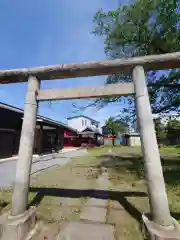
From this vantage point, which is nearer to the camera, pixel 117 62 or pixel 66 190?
pixel 117 62

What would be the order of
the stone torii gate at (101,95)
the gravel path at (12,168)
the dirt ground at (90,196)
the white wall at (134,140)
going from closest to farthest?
1. the stone torii gate at (101,95)
2. the dirt ground at (90,196)
3. the gravel path at (12,168)
4. the white wall at (134,140)

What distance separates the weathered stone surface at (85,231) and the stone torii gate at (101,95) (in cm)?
68

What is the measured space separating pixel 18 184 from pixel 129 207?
2.80m

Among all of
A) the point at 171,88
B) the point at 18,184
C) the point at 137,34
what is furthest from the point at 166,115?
the point at 18,184

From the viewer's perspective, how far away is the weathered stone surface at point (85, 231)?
9.35 feet

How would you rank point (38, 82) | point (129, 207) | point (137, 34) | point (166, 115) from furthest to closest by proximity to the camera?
point (166, 115) → point (137, 34) → point (129, 207) → point (38, 82)

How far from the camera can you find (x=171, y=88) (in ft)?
29.3

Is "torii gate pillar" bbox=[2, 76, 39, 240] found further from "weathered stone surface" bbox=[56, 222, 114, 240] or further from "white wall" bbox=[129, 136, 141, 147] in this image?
"white wall" bbox=[129, 136, 141, 147]

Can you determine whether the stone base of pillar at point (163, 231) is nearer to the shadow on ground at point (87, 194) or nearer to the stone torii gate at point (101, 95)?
the stone torii gate at point (101, 95)

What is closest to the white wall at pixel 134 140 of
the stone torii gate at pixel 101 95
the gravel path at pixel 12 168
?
the gravel path at pixel 12 168

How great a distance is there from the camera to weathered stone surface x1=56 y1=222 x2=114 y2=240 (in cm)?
285

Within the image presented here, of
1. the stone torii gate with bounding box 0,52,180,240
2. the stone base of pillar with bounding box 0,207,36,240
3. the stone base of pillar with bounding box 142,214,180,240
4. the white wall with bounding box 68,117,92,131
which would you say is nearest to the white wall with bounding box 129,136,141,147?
the white wall with bounding box 68,117,92,131

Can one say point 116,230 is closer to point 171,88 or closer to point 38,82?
point 38,82

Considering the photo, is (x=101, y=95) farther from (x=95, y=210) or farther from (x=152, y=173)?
(x=95, y=210)
